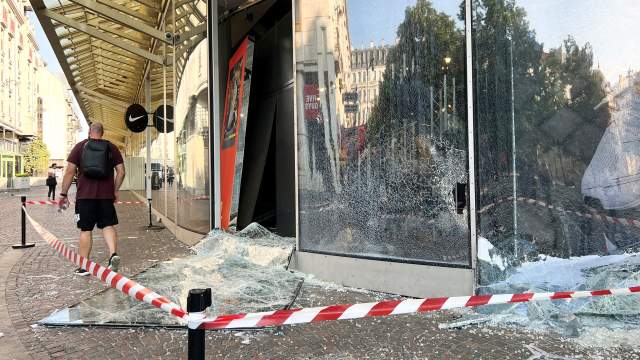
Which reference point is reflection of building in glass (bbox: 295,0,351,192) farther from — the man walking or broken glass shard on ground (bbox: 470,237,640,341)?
the man walking

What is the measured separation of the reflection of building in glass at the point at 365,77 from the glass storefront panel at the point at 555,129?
1.06 m

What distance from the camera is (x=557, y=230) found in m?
3.98

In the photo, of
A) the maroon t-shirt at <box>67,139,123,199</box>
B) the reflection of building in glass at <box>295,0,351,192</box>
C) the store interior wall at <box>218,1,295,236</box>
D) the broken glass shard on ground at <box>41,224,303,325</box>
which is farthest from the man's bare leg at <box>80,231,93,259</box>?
A: the reflection of building in glass at <box>295,0,351,192</box>

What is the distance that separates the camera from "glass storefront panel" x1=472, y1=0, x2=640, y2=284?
382cm

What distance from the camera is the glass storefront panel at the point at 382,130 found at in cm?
433

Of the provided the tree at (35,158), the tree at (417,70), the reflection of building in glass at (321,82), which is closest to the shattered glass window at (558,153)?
the tree at (417,70)

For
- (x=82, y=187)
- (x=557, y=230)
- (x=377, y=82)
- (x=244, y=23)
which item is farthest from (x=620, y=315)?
(x=244, y=23)

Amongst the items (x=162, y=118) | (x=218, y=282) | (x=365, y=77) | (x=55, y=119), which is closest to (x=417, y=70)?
(x=365, y=77)

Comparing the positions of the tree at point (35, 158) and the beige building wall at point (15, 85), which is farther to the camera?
the tree at point (35, 158)

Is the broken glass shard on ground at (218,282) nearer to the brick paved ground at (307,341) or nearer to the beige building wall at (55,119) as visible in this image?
the brick paved ground at (307,341)

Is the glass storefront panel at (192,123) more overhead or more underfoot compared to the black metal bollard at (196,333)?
more overhead

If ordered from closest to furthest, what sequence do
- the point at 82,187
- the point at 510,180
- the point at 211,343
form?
the point at 211,343, the point at 510,180, the point at 82,187

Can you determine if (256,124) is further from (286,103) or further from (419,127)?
(419,127)

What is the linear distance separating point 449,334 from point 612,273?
1.49m
